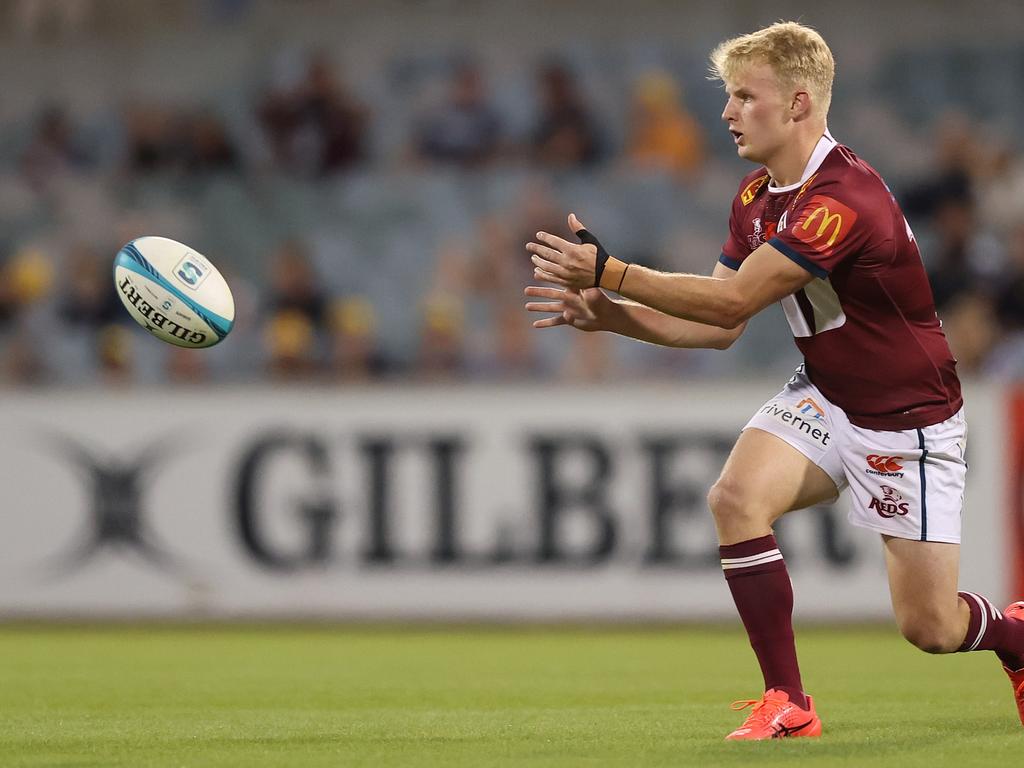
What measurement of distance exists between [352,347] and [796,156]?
8.03 m

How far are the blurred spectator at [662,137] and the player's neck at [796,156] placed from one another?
9696mm

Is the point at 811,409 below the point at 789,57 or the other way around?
below

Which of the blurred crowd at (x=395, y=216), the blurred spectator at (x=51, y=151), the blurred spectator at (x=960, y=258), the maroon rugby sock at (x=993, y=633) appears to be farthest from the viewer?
the blurred spectator at (x=51, y=151)

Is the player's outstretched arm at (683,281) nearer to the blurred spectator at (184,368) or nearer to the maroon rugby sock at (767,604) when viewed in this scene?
the maroon rugby sock at (767,604)

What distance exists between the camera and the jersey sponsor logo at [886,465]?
598cm

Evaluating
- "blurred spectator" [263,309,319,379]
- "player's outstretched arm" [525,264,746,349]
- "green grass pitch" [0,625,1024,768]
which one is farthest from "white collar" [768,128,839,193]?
"blurred spectator" [263,309,319,379]

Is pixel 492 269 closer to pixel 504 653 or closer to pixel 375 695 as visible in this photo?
pixel 504 653

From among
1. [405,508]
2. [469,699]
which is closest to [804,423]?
[469,699]

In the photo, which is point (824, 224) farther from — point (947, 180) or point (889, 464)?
point (947, 180)

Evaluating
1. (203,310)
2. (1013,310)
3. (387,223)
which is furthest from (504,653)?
(387,223)

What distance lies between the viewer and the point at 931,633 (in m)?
5.94

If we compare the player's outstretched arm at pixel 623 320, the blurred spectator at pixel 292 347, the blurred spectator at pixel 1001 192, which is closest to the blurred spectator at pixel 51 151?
the blurred spectator at pixel 292 347

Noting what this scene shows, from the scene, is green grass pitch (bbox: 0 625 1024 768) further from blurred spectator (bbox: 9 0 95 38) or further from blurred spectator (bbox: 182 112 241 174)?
blurred spectator (bbox: 9 0 95 38)

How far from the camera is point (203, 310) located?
21.3ft
